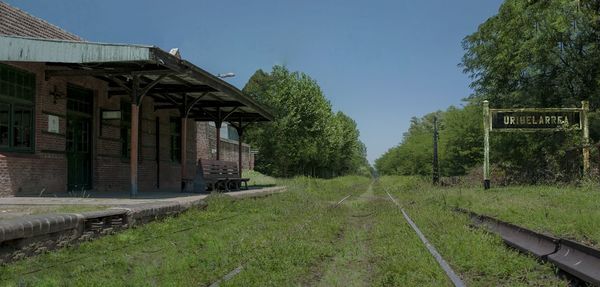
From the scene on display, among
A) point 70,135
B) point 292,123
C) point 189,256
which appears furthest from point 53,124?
point 292,123

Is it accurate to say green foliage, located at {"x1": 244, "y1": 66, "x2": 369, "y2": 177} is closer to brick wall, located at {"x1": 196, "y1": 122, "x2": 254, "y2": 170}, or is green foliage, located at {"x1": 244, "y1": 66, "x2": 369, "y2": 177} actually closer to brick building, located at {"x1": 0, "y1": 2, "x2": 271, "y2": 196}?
brick wall, located at {"x1": 196, "y1": 122, "x2": 254, "y2": 170}

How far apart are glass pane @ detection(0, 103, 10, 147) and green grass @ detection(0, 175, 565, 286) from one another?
5.36 meters

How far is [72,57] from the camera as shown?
13.1 m

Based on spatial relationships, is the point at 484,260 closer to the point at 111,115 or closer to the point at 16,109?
the point at 16,109

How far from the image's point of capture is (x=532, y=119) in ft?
68.7

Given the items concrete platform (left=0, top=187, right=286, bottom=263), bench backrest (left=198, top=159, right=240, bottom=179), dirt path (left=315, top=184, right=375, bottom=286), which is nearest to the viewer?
dirt path (left=315, top=184, right=375, bottom=286)

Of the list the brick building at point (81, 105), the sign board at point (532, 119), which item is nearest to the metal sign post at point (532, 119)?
the sign board at point (532, 119)

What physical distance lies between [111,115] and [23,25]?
3671 millimetres

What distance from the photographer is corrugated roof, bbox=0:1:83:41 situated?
48.5 ft

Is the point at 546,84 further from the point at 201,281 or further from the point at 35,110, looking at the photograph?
the point at 201,281

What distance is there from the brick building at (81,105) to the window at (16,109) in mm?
26

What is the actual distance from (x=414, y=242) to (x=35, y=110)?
35.9ft

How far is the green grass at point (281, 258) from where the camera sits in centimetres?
617

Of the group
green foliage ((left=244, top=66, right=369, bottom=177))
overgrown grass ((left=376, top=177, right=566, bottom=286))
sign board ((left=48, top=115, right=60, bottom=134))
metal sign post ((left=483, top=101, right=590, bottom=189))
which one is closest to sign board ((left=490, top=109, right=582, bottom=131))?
metal sign post ((left=483, top=101, right=590, bottom=189))
